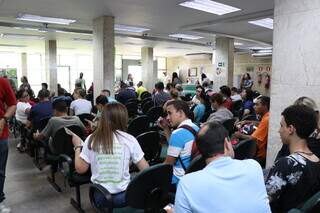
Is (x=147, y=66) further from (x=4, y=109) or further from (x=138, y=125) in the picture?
(x=4, y=109)

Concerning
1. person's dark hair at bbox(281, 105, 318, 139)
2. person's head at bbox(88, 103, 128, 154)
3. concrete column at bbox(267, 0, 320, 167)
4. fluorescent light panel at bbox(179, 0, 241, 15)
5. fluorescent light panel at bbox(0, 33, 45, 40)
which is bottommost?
person's head at bbox(88, 103, 128, 154)

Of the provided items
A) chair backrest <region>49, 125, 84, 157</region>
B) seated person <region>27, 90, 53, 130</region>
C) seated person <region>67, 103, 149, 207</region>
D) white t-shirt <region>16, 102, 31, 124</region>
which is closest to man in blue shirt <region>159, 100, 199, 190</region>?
seated person <region>67, 103, 149, 207</region>

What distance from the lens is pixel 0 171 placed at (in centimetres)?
295

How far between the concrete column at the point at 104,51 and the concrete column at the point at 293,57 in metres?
5.18

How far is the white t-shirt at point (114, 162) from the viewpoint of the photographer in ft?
7.16

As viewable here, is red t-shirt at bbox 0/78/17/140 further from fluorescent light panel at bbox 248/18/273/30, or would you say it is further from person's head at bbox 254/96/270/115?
fluorescent light panel at bbox 248/18/273/30

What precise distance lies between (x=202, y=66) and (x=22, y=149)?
15233mm

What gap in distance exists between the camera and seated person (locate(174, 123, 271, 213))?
1206 millimetres

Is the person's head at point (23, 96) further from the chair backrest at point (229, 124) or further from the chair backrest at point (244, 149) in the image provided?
the chair backrest at point (244, 149)

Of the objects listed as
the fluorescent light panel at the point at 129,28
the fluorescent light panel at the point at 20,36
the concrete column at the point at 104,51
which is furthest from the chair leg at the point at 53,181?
the fluorescent light panel at the point at 20,36

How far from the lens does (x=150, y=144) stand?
353cm

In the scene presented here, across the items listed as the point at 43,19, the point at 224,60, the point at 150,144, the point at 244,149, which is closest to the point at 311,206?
the point at 244,149

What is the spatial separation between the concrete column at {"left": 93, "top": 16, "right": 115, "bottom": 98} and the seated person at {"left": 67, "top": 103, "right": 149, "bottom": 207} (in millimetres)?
5678

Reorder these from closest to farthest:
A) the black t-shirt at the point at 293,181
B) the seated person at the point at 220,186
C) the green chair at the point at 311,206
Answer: the seated person at the point at 220,186 → the green chair at the point at 311,206 → the black t-shirt at the point at 293,181
